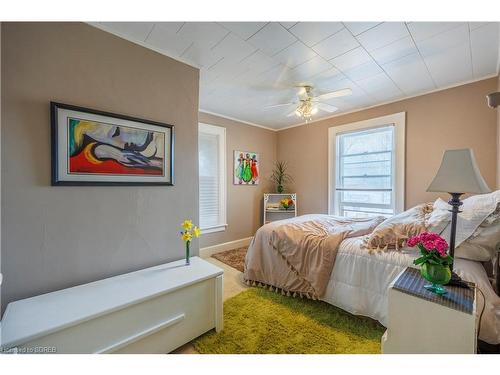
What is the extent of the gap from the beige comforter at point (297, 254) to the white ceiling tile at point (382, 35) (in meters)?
1.68

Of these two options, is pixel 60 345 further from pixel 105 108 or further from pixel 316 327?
pixel 316 327

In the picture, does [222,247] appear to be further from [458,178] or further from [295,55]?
[458,178]

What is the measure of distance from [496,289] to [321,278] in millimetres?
1160

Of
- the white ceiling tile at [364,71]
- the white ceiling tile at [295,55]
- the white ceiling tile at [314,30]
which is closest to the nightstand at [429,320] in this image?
the white ceiling tile at [314,30]

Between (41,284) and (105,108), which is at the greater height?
(105,108)

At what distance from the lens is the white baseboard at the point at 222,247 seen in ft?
11.5

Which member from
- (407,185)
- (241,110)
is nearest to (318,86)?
(241,110)

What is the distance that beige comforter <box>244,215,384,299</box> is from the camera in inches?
78.2

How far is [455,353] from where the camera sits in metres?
0.98

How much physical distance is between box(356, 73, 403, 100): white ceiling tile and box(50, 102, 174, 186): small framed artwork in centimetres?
226

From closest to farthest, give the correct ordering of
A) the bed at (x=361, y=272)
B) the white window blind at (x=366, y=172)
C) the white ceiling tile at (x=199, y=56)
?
1. the bed at (x=361, y=272)
2. the white ceiling tile at (x=199, y=56)
3. the white window blind at (x=366, y=172)

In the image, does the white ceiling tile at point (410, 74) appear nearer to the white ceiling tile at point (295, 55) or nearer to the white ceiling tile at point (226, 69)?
the white ceiling tile at point (295, 55)

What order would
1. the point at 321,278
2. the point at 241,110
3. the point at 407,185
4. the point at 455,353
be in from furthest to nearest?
1. the point at 241,110
2. the point at 407,185
3. the point at 321,278
4. the point at 455,353

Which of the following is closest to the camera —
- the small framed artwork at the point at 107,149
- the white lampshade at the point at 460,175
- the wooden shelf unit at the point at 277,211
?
the white lampshade at the point at 460,175
